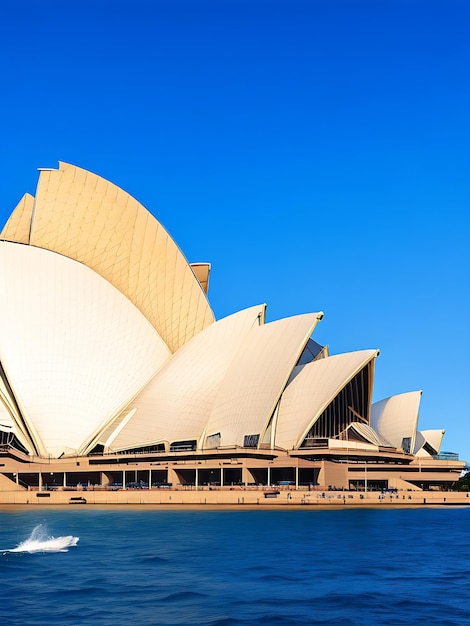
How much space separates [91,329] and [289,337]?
59.5 feet

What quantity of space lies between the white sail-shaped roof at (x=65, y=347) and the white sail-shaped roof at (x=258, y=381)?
9196mm

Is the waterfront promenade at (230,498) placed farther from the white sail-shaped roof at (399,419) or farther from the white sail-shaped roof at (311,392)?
the white sail-shaped roof at (399,419)

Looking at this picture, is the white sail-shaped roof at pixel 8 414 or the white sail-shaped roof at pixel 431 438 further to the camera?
the white sail-shaped roof at pixel 431 438

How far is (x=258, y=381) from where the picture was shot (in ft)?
210

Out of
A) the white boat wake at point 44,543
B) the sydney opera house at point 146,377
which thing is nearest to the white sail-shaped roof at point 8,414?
the sydney opera house at point 146,377

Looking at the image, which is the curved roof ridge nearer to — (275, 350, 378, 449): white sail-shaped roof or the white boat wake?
(275, 350, 378, 449): white sail-shaped roof

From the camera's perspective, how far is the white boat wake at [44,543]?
29.1 m

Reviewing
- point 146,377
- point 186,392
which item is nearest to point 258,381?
point 186,392

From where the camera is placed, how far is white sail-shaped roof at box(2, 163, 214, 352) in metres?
71.7

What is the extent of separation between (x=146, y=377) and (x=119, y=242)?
12.4 metres

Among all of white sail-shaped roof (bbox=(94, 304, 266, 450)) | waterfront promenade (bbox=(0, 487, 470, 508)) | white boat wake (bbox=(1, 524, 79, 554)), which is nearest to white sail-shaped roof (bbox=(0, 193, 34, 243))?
white sail-shaped roof (bbox=(94, 304, 266, 450))

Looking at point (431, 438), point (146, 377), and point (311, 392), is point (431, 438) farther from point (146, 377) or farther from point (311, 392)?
point (146, 377)

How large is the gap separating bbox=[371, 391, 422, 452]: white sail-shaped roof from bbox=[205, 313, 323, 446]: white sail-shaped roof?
19.5 meters

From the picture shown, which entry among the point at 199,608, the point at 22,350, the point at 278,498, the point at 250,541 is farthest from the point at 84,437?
the point at 199,608
